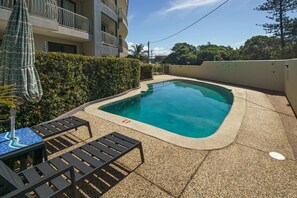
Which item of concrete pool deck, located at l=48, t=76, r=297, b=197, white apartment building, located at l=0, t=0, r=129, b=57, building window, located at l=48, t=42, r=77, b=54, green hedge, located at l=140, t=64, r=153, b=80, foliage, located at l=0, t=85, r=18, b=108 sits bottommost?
concrete pool deck, located at l=48, t=76, r=297, b=197

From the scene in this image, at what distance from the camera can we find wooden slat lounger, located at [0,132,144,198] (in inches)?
77.6

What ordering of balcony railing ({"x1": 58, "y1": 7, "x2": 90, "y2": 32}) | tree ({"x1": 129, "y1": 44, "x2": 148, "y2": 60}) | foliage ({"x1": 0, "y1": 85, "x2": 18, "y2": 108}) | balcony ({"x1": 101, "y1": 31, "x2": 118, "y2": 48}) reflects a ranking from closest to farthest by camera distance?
foliage ({"x1": 0, "y1": 85, "x2": 18, "y2": 108}), balcony railing ({"x1": 58, "y1": 7, "x2": 90, "y2": 32}), balcony ({"x1": 101, "y1": 31, "x2": 118, "y2": 48}), tree ({"x1": 129, "y1": 44, "x2": 148, "y2": 60})

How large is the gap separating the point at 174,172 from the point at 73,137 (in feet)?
10.6

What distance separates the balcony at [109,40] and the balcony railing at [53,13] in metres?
2.10

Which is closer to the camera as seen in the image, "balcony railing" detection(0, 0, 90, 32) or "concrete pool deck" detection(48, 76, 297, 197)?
"concrete pool deck" detection(48, 76, 297, 197)

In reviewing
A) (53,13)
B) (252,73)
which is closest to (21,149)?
(53,13)

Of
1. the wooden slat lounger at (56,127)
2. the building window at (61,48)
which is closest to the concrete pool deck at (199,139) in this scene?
the wooden slat lounger at (56,127)

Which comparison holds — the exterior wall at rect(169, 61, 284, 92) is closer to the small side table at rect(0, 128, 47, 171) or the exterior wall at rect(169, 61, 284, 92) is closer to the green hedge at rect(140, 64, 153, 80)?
the green hedge at rect(140, 64, 153, 80)

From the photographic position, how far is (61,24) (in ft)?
35.7

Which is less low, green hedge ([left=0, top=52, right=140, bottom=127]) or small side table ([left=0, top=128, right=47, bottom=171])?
green hedge ([left=0, top=52, right=140, bottom=127])

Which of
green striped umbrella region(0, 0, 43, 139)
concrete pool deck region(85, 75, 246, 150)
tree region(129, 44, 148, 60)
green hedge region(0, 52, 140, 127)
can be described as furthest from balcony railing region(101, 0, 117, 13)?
tree region(129, 44, 148, 60)

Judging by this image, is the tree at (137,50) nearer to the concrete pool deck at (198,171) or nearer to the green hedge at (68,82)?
the green hedge at (68,82)

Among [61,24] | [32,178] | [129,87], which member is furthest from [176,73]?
[32,178]

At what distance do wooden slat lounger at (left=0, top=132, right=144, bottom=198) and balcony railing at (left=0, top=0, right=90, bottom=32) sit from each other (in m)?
8.34
